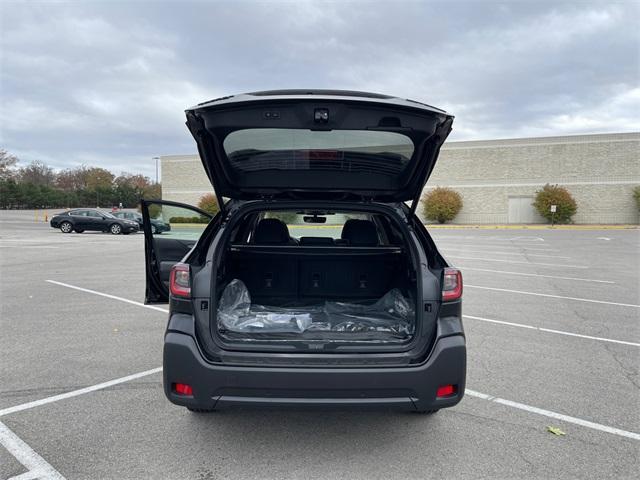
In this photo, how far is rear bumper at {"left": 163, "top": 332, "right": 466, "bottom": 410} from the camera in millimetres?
2500

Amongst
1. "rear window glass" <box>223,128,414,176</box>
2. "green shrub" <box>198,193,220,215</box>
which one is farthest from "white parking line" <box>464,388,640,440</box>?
"green shrub" <box>198,193,220,215</box>

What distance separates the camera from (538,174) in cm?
3603

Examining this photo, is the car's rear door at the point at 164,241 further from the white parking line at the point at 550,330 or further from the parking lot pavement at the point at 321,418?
the white parking line at the point at 550,330

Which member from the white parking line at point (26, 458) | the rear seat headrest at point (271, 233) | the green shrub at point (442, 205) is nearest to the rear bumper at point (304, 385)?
the white parking line at point (26, 458)

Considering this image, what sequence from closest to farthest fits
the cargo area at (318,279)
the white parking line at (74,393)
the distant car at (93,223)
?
the white parking line at (74,393)
the cargo area at (318,279)
the distant car at (93,223)

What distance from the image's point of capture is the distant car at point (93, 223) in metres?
24.6

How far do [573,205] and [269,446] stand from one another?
3647 cm

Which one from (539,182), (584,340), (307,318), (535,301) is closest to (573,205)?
(539,182)

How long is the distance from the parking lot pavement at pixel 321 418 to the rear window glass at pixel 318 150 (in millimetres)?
1664

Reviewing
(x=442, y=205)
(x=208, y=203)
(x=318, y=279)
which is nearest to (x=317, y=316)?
(x=318, y=279)

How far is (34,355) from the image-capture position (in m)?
4.56

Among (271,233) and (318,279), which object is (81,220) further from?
(318,279)

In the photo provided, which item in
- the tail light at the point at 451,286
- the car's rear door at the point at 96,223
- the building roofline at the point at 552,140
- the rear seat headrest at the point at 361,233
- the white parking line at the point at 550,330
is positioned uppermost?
the building roofline at the point at 552,140

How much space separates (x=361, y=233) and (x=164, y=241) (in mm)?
1908
